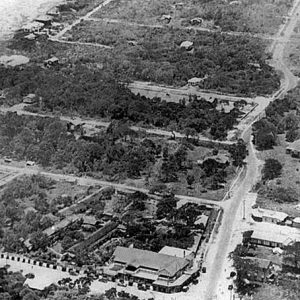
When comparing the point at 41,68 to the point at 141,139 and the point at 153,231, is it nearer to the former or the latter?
the point at 141,139

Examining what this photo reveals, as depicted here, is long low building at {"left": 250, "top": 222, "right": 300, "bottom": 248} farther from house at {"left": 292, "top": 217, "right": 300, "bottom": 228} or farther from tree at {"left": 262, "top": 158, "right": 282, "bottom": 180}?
tree at {"left": 262, "top": 158, "right": 282, "bottom": 180}

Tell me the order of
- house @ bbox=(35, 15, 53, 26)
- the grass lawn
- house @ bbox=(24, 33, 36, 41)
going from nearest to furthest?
the grass lawn < house @ bbox=(24, 33, 36, 41) < house @ bbox=(35, 15, 53, 26)

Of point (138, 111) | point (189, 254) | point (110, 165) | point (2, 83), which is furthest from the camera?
point (2, 83)

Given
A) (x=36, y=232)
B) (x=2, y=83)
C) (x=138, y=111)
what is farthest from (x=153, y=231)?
(x=2, y=83)

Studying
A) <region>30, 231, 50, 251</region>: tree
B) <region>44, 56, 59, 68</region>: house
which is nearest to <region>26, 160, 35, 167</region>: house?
<region>30, 231, 50, 251</region>: tree

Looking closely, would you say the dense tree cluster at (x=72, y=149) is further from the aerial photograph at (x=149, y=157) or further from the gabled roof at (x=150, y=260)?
the gabled roof at (x=150, y=260)

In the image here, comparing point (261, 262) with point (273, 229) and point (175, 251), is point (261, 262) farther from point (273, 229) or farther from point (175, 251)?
point (175, 251)
